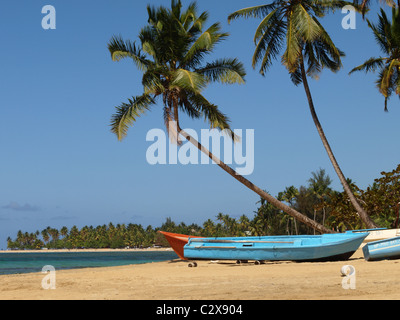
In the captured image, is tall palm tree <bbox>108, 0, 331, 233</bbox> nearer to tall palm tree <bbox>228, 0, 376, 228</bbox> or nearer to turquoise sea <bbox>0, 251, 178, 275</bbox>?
tall palm tree <bbox>228, 0, 376, 228</bbox>

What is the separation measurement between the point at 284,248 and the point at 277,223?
51.8 m

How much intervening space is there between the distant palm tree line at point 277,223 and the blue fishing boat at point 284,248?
1013 cm

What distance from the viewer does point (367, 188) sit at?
1043 inches

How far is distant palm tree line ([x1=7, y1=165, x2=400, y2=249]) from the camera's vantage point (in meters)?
25.9

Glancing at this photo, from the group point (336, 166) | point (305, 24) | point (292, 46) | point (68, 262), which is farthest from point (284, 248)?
point (68, 262)

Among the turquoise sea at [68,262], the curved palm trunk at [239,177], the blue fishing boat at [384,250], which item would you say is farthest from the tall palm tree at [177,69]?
the turquoise sea at [68,262]

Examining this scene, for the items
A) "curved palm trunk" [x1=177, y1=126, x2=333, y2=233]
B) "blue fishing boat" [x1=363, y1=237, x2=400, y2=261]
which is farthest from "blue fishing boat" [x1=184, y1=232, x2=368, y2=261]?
"curved palm trunk" [x1=177, y1=126, x2=333, y2=233]

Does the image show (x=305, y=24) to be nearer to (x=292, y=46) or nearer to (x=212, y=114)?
(x=292, y=46)

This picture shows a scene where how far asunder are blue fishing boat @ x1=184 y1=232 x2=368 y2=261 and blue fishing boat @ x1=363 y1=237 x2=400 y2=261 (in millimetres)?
1017

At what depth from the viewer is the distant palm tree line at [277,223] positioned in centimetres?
2592

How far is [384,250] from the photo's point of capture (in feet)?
46.2

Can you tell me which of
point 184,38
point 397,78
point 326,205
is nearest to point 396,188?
point 326,205

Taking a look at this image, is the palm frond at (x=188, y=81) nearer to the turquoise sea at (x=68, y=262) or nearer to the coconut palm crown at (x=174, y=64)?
the coconut palm crown at (x=174, y=64)
